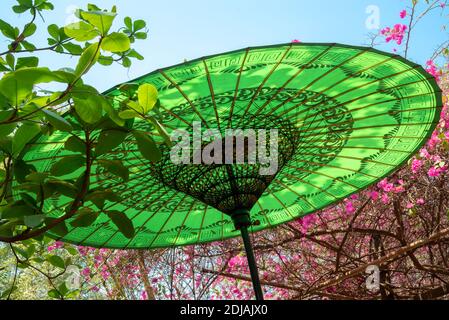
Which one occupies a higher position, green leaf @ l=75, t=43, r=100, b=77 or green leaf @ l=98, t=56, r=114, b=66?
green leaf @ l=98, t=56, r=114, b=66

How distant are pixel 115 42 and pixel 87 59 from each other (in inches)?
2.5

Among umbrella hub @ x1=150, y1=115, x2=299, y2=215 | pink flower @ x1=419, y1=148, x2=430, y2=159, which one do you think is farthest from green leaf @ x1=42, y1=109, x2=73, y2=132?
pink flower @ x1=419, y1=148, x2=430, y2=159

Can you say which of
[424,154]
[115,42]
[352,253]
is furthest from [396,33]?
[115,42]

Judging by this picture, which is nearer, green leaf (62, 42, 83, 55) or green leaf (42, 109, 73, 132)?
green leaf (42, 109, 73, 132)

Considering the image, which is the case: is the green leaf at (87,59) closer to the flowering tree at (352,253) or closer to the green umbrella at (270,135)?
the green umbrella at (270,135)

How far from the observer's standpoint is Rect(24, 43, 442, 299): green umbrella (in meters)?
1.28

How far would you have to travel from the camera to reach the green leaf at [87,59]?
31.1 inches

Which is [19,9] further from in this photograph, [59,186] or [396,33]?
[396,33]

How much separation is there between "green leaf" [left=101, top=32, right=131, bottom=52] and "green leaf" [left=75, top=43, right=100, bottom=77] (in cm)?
2

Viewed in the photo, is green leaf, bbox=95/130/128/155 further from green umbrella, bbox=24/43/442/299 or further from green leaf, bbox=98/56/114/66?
green leaf, bbox=98/56/114/66

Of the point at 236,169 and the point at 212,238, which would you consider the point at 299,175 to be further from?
the point at 212,238

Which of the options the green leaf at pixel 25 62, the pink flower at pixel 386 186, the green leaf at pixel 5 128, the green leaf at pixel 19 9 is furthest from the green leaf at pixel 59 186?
the pink flower at pixel 386 186

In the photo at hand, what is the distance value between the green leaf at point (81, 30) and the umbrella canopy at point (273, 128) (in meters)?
0.28
